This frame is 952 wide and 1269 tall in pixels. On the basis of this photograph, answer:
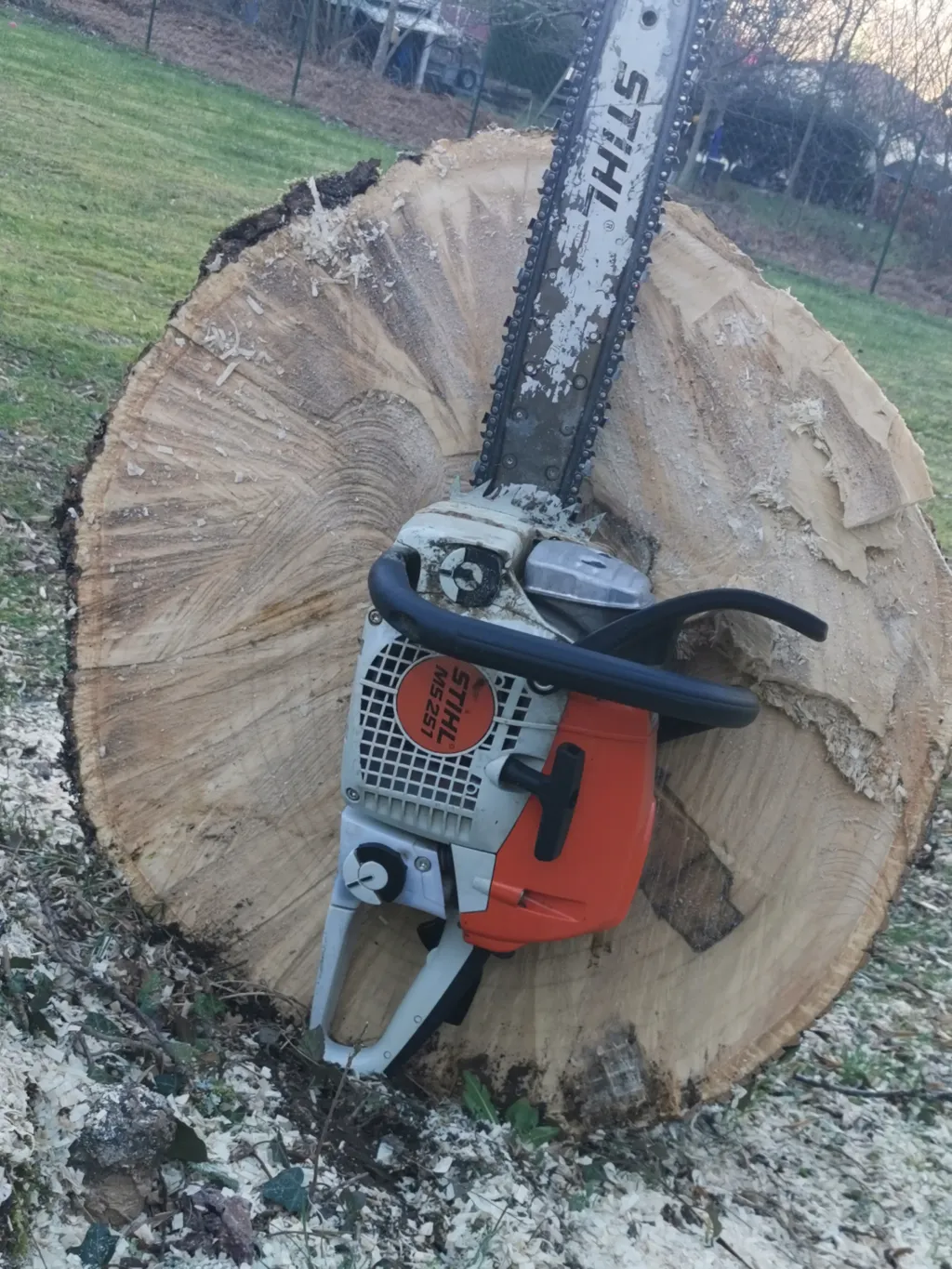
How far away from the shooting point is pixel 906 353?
38.9ft

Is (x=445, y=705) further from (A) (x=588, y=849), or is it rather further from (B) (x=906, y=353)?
(B) (x=906, y=353)

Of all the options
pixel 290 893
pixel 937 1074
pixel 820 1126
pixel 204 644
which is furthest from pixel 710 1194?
pixel 204 644

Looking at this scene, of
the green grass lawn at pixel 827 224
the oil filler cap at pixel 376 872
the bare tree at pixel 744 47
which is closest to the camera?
the oil filler cap at pixel 376 872

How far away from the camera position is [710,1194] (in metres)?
1.94

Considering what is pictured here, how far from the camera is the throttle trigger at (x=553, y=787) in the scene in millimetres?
1606

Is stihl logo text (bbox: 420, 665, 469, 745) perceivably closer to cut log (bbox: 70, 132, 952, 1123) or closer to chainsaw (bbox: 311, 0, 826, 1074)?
chainsaw (bbox: 311, 0, 826, 1074)

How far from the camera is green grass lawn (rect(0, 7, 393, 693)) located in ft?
13.4

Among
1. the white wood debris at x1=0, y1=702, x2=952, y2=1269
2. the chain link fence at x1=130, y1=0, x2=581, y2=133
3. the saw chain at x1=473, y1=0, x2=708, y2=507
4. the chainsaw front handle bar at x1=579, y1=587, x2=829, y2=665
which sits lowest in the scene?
the white wood debris at x1=0, y1=702, x2=952, y2=1269

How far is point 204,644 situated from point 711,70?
17.1m

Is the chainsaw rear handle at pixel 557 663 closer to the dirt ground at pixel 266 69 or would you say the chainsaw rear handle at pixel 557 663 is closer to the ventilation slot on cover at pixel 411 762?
the ventilation slot on cover at pixel 411 762

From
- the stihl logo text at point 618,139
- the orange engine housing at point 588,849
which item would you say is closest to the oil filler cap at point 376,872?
the orange engine housing at point 588,849

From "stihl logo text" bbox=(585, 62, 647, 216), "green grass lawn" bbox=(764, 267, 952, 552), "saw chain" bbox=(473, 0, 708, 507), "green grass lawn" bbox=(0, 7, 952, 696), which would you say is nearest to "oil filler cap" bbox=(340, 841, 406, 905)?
"saw chain" bbox=(473, 0, 708, 507)

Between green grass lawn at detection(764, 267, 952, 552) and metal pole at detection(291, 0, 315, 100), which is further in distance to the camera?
metal pole at detection(291, 0, 315, 100)

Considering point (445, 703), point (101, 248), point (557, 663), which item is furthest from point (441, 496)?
point (101, 248)
